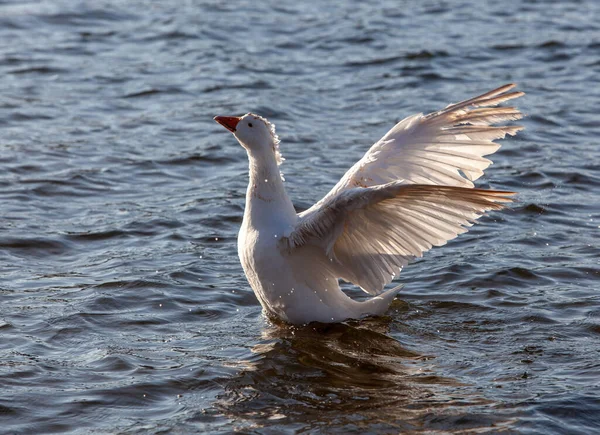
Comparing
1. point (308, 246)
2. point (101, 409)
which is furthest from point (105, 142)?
point (101, 409)

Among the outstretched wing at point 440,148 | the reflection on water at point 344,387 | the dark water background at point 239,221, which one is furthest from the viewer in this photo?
the outstretched wing at point 440,148

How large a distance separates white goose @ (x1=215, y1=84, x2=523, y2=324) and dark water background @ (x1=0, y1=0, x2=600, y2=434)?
0.37 meters

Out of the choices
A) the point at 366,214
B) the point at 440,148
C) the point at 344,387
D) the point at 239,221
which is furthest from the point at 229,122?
the point at 239,221

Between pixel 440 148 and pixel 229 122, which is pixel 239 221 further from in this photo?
pixel 440 148

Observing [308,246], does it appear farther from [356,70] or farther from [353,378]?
[356,70]

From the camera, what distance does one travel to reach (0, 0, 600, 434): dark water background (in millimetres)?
6113

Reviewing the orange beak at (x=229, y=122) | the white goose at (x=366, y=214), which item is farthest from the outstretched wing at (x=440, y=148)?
the orange beak at (x=229, y=122)

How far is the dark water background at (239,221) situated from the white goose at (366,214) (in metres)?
0.37

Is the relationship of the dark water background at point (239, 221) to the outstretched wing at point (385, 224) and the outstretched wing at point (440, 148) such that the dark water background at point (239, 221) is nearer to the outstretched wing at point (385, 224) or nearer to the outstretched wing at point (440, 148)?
the outstretched wing at point (385, 224)

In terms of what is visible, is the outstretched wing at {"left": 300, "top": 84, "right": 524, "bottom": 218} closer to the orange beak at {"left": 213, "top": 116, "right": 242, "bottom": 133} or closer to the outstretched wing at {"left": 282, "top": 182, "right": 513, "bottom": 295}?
the outstretched wing at {"left": 282, "top": 182, "right": 513, "bottom": 295}

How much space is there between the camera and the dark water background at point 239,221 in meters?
6.11

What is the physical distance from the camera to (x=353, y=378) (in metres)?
6.53

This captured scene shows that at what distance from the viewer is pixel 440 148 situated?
24.5 ft

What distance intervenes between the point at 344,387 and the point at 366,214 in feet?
3.65
